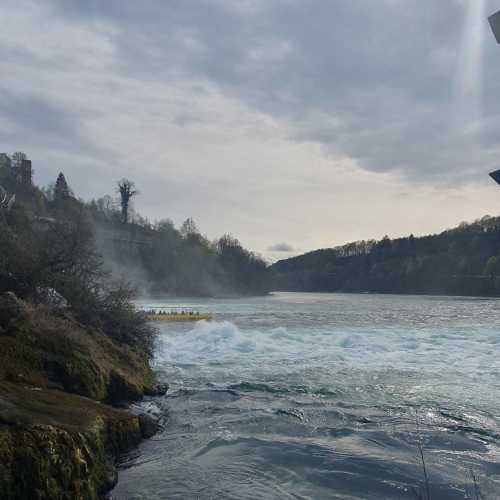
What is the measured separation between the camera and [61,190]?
Result: 8669 cm

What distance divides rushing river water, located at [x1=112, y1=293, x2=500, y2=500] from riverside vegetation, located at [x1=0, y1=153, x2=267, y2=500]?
0.76 m

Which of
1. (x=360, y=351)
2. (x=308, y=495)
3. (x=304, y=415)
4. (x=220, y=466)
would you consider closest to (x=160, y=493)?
(x=220, y=466)

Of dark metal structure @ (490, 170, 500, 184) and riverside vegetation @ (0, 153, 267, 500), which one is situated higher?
dark metal structure @ (490, 170, 500, 184)

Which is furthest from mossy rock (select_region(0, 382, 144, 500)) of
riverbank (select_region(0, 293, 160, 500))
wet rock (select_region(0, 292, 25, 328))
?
wet rock (select_region(0, 292, 25, 328))

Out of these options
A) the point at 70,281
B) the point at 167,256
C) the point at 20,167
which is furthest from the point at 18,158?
the point at 70,281

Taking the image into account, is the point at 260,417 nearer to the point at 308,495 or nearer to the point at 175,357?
the point at 308,495

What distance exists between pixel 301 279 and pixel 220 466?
19187 centimetres

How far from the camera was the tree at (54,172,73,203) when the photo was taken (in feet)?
265

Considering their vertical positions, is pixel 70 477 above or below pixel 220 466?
above

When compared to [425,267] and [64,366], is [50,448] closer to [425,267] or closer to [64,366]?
[64,366]

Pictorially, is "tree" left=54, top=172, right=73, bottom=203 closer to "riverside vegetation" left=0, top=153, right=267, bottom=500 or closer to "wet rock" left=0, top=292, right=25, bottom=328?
"riverside vegetation" left=0, top=153, right=267, bottom=500

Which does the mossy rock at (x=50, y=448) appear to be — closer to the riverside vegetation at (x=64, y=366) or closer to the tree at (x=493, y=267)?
the riverside vegetation at (x=64, y=366)

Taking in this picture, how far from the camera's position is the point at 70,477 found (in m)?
5.14

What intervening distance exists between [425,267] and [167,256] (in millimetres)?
80513
